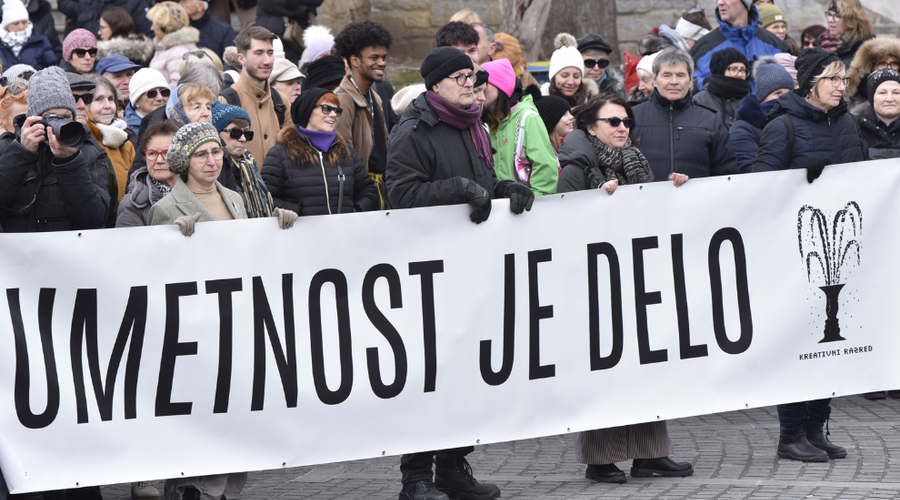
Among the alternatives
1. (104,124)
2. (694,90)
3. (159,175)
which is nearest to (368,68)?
(104,124)

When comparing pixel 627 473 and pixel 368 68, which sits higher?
pixel 368 68

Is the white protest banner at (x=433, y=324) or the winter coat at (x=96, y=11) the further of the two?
the winter coat at (x=96, y=11)

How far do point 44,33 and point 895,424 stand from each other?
979 cm

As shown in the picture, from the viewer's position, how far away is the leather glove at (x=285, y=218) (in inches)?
212

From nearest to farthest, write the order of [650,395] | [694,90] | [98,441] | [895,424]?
[98,441] → [650,395] → [895,424] → [694,90]

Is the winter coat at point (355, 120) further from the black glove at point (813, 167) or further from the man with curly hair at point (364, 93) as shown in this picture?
the black glove at point (813, 167)

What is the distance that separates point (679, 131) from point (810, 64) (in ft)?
2.68

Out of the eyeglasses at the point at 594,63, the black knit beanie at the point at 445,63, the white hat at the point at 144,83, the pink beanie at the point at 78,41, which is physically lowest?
the black knit beanie at the point at 445,63

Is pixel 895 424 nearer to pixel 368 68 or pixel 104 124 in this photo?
pixel 368 68

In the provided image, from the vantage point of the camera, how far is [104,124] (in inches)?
312

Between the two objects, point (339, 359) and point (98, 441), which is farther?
point (339, 359)

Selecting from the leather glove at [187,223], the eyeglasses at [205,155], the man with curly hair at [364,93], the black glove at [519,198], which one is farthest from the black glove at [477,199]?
the man with curly hair at [364,93]

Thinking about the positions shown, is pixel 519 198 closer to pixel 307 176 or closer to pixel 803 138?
pixel 307 176

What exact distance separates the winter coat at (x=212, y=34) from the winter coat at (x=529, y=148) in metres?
5.67
